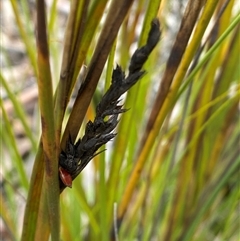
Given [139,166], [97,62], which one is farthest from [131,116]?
[97,62]

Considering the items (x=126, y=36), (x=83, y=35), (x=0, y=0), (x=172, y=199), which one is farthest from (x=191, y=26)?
(x=0, y=0)

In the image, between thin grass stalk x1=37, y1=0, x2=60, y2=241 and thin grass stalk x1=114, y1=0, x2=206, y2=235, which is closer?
thin grass stalk x1=37, y1=0, x2=60, y2=241

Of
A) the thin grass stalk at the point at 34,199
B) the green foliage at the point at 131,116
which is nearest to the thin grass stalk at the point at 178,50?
the green foliage at the point at 131,116

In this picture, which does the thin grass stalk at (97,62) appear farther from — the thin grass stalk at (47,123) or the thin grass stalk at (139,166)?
the thin grass stalk at (139,166)

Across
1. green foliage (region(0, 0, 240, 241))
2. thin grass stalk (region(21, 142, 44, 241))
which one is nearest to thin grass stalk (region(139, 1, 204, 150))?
green foliage (region(0, 0, 240, 241))

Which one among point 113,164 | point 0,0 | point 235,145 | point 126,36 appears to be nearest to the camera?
point 113,164

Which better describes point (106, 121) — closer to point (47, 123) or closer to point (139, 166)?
point (47, 123)

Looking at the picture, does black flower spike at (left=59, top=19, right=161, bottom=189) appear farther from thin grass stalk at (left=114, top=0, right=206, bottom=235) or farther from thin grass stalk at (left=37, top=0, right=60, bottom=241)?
thin grass stalk at (left=114, top=0, right=206, bottom=235)

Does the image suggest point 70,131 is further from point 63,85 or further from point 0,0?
point 0,0
